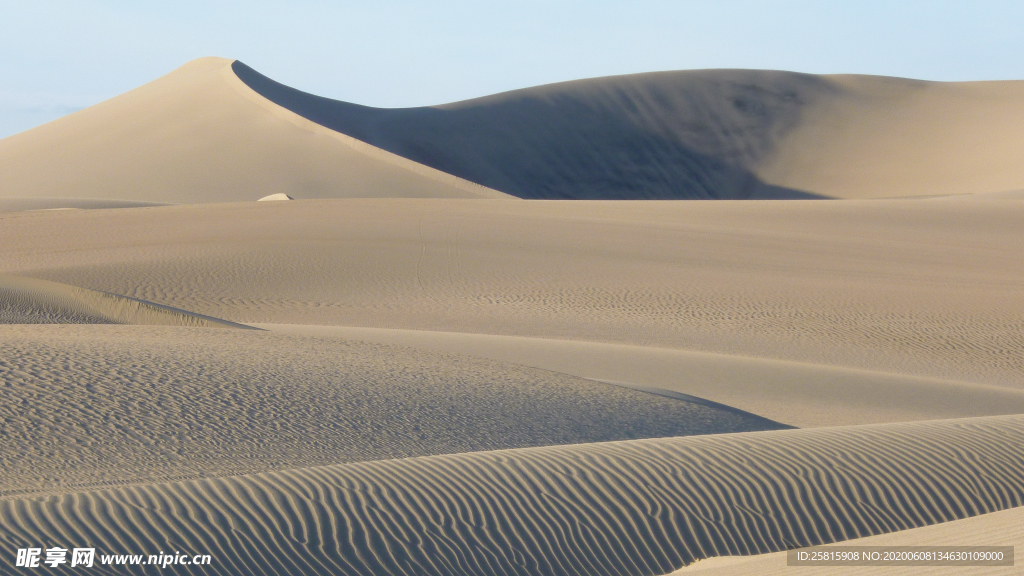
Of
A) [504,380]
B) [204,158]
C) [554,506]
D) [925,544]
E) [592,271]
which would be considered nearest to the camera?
[925,544]

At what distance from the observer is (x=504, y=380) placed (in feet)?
28.8

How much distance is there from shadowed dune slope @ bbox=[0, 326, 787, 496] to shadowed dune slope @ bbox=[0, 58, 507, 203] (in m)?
29.0

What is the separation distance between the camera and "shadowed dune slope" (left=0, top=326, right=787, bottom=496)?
580 centimetres

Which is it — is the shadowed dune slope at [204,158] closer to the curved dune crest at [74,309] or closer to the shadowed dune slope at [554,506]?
the curved dune crest at [74,309]

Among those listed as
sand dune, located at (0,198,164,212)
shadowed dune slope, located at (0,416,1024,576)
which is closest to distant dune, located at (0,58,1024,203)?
sand dune, located at (0,198,164,212)

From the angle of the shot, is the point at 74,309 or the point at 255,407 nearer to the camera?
the point at 255,407

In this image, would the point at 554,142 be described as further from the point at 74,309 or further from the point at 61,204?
the point at 74,309

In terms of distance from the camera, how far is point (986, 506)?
524 cm

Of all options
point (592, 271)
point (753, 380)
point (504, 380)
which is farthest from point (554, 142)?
point (504, 380)

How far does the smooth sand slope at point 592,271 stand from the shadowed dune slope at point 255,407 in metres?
5.54

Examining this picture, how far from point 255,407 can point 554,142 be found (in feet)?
183

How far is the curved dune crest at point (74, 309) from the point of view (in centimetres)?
1134

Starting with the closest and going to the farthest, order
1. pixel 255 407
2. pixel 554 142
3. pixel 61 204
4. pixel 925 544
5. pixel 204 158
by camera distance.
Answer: pixel 925 544
pixel 255 407
pixel 61 204
pixel 204 158
pixel 554 142

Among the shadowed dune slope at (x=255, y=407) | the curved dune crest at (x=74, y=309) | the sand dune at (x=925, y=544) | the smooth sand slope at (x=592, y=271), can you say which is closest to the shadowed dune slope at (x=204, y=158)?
the smooth sand slope at (x=592, y=271)
